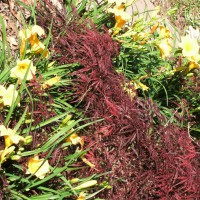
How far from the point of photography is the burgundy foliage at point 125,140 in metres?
2.51

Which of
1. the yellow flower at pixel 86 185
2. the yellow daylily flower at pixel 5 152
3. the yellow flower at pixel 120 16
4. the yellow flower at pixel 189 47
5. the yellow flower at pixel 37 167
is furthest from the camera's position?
the yellow flower at pixel 189 47

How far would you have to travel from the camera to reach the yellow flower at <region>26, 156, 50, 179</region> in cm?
214

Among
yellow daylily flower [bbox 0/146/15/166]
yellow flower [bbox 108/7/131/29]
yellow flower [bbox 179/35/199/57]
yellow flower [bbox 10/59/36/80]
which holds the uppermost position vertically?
yellow flower [bbox 108/7/131/29]

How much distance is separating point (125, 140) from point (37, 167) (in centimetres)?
64

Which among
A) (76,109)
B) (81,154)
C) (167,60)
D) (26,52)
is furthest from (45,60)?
(167,60)

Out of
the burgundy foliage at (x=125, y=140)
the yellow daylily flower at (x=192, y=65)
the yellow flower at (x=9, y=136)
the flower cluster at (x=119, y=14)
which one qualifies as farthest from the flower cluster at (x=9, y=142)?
the yellow daylily flower at (x=192, y=65)

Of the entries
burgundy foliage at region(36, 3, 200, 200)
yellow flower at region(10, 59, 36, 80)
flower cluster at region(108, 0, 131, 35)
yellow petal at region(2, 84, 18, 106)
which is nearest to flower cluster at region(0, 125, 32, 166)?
yellow petal at region(2, 84, 18, 106)

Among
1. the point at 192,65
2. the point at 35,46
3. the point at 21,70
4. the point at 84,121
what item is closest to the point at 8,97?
the point at 21,70

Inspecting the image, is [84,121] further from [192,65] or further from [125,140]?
[192,65]

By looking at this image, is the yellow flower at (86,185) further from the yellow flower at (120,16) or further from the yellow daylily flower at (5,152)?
the yellow flower at (120,16)

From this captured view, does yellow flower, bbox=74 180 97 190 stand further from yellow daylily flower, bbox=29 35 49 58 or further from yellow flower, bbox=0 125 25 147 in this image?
yellow daylily flower, bbox=29 35 49 58

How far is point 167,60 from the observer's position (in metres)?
3.54

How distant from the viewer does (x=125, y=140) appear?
256cm

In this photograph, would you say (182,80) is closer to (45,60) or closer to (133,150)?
(133,150)
